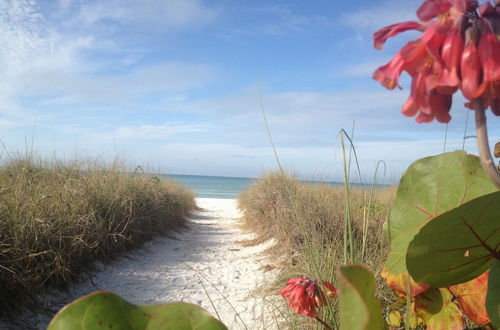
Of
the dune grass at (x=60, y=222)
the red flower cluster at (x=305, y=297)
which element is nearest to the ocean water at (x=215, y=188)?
the dune grass at (x=60, y=222)

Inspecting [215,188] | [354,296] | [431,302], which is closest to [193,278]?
[431,302]

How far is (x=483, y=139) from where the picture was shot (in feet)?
1.20

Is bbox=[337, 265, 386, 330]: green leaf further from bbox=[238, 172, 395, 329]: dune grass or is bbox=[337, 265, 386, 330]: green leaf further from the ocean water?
the ocean water

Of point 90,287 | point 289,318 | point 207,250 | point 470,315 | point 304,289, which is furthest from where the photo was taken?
point 207,250

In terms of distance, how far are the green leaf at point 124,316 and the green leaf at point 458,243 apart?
31 centimetres

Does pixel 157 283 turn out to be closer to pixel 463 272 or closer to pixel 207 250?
pixel 207 250

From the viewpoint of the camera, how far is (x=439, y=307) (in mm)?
1048

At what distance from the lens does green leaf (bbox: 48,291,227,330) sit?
1.45 ft

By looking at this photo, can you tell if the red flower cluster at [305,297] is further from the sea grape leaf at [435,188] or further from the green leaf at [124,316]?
the green leaf at [124,316]

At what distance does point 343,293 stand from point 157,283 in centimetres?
352

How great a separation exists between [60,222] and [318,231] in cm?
228

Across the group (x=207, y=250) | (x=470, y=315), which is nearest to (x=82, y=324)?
(x=470, y=315)

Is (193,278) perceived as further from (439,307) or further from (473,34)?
(473,34)

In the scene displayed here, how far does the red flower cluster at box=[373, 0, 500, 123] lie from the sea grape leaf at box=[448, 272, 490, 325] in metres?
0.68
